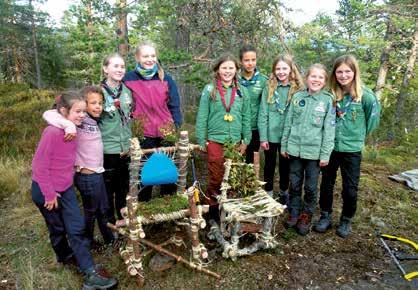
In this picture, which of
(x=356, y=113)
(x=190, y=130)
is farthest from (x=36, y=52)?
(x=356, y=113)

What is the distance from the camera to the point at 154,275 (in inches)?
131

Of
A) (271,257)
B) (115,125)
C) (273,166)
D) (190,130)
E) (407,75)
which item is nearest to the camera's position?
(115,125)

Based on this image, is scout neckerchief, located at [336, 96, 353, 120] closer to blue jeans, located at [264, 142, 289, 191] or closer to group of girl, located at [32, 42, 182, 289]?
blue jeans, located at [264, 142, 289, 191]

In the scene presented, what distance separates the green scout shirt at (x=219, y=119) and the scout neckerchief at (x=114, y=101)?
89cm

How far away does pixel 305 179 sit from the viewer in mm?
4062

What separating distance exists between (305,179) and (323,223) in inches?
25.9

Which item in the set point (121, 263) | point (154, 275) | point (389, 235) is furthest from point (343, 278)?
point (121, 263)

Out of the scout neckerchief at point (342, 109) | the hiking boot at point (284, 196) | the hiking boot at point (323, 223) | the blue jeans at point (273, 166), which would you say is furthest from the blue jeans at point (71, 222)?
the scout neckerchief at point (342, 109)

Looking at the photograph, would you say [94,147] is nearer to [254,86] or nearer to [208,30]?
[254,86]

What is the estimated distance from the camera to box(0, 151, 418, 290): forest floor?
3.28 meters

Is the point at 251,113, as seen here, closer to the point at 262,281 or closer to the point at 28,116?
the point at 262,281

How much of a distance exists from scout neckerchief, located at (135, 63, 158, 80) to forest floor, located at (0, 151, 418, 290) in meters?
1.80

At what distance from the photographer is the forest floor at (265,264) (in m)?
3.28

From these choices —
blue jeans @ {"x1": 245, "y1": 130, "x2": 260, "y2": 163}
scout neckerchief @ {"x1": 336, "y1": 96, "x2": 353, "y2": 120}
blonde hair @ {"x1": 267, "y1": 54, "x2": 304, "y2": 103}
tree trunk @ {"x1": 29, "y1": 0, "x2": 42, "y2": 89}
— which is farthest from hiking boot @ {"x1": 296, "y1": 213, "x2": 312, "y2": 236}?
tree trunk @ {"x1": 29, "y1": 0, "x2": 42, "y2": 89}
